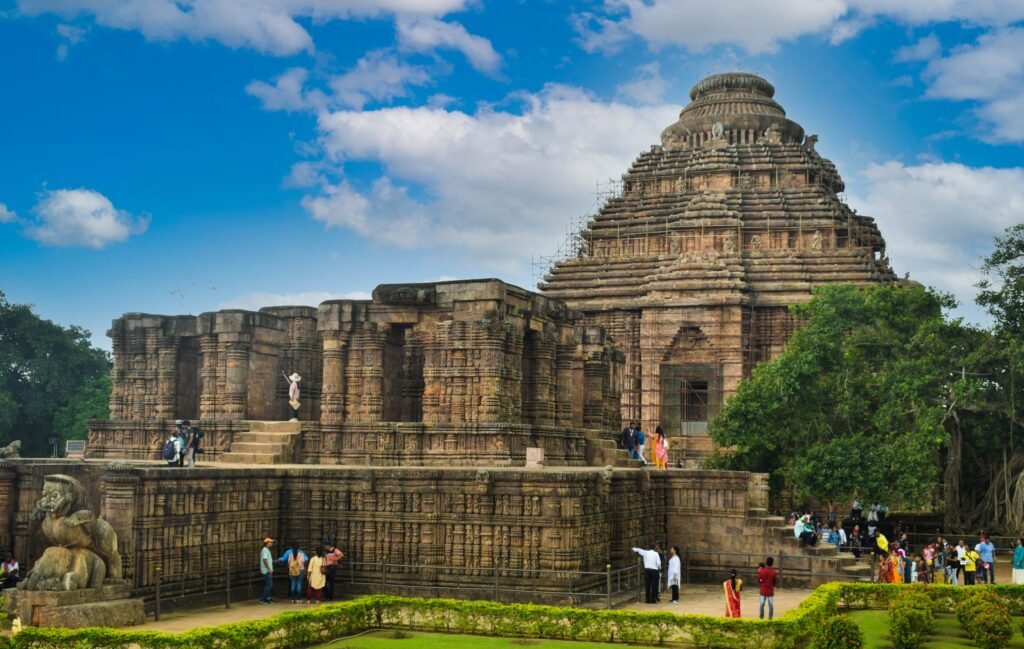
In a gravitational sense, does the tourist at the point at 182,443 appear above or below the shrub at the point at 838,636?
above

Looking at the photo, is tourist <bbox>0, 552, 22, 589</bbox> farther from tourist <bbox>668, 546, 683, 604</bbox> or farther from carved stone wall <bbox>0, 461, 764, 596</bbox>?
tourist <bbox>668, 546, 683, 604</bbox>

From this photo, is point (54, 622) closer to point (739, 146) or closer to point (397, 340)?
point (397, 340)

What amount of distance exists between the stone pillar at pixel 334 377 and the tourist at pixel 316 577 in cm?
558

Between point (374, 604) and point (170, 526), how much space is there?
11.3ft

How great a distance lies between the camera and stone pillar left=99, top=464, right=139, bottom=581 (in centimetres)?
1727

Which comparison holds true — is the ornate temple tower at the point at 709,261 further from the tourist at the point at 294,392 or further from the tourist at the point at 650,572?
the tourist at the point at 650,572

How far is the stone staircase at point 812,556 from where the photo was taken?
891 inches

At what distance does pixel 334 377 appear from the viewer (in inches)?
973

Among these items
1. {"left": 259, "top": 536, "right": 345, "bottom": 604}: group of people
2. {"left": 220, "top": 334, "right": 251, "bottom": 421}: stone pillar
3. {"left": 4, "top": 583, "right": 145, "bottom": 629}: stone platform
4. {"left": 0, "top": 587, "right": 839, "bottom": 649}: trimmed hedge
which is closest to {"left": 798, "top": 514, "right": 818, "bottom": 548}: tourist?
{"left": 0, "top": 587, "right": 839, "bottom": 649}: trimmed hedge

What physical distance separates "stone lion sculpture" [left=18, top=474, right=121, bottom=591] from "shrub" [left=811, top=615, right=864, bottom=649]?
976cm

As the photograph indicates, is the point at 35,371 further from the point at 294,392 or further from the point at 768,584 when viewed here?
the point at 768,584

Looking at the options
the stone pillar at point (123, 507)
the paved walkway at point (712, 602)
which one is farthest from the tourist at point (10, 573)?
the paved walkway at point (712, 602)

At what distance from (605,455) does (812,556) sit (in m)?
5.42

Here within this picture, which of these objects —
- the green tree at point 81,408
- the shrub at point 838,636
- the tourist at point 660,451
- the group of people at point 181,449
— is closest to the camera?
the shrub at point 838,636
